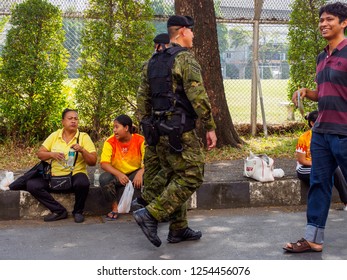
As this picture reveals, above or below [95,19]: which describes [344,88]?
below

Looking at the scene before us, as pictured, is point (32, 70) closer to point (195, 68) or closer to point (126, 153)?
point (126, 153)

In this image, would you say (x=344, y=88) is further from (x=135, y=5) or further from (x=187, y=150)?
(x=135, y=5)

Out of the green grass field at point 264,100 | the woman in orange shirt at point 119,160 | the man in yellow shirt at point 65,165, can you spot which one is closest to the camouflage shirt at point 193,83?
the woman in orange shirt at point 119,160

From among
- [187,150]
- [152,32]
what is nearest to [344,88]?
[187,150]

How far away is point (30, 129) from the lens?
9.44 m

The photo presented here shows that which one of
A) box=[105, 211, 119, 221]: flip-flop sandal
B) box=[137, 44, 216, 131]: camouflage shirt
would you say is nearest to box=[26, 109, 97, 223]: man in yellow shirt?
box=[105, 211, 119, 221]: flip-flop sandal

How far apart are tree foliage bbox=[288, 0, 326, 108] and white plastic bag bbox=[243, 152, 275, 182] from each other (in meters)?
3.40

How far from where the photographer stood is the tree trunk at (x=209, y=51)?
29.6 ft

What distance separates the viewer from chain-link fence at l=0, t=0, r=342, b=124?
1049 cm

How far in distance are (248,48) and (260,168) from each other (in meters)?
4.31

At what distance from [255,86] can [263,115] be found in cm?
50

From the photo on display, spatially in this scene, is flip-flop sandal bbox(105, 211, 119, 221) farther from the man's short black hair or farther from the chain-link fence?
the chain-link fence
